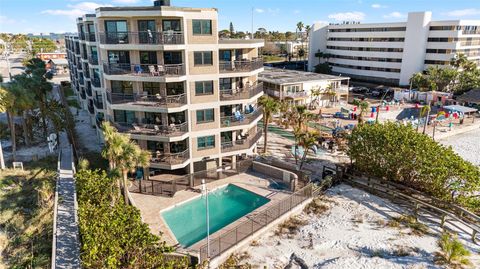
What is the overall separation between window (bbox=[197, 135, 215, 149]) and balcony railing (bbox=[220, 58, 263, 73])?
7283mm

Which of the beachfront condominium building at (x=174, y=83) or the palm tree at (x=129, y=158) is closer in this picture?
the palm tree at (x=129, y=158)

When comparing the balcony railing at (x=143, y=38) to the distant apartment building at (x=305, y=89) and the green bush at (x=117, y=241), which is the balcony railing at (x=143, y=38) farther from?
the distant apartment building at (x=305, y=89)

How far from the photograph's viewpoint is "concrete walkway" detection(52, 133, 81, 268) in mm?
20516

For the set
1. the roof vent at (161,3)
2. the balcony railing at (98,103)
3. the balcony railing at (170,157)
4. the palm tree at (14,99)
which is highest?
the roof vent at (161,3)

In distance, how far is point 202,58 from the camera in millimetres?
33969

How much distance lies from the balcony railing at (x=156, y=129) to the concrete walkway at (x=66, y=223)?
7.25 m

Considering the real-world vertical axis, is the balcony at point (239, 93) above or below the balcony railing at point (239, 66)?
below

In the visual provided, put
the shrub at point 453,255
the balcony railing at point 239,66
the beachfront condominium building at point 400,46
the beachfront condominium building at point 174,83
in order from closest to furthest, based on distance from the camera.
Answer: the shrub at point 453,255, the beachfront condominium building at point 174,83, the balcony railing at point 239,66, the beachfront condominium building at point 400,46

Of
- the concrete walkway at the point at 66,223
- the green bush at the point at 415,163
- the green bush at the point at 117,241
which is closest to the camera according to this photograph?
the green bush at the point at 117,241

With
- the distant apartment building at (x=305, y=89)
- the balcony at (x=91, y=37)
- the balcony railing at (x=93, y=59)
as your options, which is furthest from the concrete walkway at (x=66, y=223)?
the distant apartment building at (x=305, y=89)

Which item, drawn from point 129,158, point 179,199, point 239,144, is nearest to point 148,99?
point 129,158

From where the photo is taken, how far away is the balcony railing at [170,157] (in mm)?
34384

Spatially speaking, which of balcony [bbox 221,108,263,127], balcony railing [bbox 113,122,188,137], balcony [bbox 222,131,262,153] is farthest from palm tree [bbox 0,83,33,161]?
balcony [bbox 222,131,262,153]

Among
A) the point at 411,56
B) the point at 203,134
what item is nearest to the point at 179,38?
the point at 203,134
